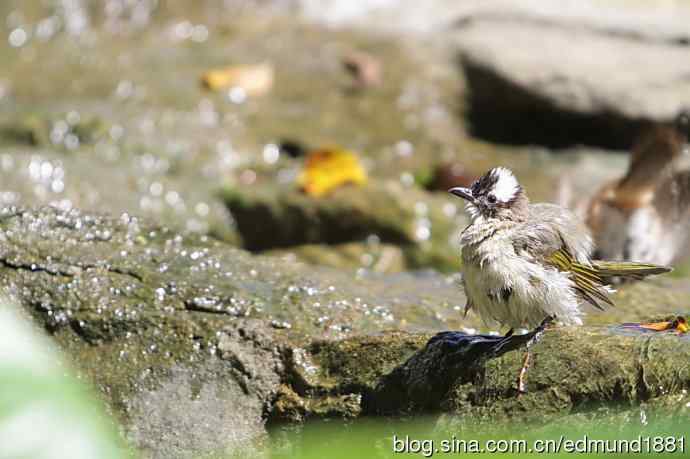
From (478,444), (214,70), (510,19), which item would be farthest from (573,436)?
(510,19)

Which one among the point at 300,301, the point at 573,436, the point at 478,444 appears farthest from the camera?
the point at 300,301

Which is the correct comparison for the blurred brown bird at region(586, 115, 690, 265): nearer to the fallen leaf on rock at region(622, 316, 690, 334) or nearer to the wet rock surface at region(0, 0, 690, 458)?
the wet rock surface at region(0, 0, 690, 458)

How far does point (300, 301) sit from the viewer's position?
3889 millimetres

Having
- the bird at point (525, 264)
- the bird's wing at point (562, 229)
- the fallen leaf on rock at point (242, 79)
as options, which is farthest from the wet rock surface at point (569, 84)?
the bird at point (525, 264)

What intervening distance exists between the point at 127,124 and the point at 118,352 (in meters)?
3.99

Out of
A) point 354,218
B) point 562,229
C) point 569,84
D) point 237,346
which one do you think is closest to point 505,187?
point 562,229

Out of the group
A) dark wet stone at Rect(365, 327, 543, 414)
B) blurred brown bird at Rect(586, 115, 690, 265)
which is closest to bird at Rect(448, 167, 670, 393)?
dark wet stone at Rect(365, 327, 543, 414)

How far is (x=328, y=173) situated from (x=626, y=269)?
3795 mm

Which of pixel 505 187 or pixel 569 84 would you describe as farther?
pixel 569 84

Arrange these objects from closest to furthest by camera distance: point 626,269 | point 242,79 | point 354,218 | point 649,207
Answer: point 626,269 → point 649,207 → point 354,218 → point 242,79

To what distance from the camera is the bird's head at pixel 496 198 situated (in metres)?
3.69

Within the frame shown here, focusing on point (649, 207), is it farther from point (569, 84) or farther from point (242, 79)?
point (242, 79)

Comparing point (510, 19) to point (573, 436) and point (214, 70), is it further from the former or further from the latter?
point (573, 436)

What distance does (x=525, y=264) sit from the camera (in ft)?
11.2
